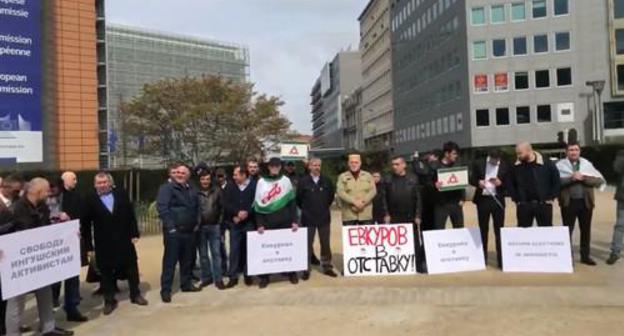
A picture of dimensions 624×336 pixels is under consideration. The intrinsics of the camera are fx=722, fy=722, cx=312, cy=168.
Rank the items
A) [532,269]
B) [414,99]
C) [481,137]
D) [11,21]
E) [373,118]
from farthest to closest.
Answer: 1. [373,118]
2. [414,99]
3. [481,137]
4. [11,21]
5. [532,269]

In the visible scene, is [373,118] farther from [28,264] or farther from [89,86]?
[28,264]

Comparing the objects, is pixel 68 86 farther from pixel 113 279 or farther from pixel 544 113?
pixel 544 113

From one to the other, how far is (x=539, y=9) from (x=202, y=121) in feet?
130

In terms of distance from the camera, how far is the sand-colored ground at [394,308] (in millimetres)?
7711

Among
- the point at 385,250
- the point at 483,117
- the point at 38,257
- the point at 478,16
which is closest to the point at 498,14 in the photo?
the point at 478,16

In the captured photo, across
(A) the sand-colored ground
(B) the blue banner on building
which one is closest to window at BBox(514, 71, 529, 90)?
(B) the blue banner on building

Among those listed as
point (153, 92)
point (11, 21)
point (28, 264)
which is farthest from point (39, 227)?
point (153, 92)

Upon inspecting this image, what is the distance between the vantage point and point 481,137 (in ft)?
232

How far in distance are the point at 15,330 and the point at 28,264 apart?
0.68 meters

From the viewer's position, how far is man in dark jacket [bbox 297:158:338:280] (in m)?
11.4

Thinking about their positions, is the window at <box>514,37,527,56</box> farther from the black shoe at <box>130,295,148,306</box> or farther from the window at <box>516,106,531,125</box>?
the black shoe at <box>130,295,148,306</box>

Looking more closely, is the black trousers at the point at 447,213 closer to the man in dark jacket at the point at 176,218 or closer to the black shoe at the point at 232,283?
the black shoe at the point at 232,283

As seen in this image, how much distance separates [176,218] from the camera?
10.0m

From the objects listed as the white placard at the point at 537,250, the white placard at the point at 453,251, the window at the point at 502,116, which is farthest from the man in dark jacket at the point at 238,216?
the window at the point at 502,116
